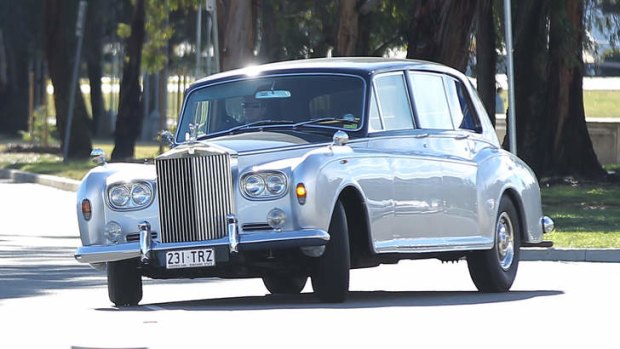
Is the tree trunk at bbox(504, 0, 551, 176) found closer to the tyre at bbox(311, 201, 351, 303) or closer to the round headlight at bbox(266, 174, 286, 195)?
the tyre at bbox(311, 201, 351, 303)

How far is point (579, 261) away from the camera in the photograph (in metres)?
Answer: 17.9

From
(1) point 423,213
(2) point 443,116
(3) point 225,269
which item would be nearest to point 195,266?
(3) point 225,269

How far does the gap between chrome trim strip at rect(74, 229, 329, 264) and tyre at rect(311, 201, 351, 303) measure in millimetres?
→ 194

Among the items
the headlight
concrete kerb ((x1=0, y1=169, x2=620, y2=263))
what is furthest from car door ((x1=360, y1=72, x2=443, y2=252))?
concrete kerb ((x1=0, y1=169, x2=620, y2=263))

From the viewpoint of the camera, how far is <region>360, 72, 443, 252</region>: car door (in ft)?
41.4

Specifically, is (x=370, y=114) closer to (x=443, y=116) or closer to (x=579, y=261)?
(x=443, y=116)

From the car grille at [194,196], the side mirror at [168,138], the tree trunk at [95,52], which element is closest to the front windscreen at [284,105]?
the side mirror at [168,138]

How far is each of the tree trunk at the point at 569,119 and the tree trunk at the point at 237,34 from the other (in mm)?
6577

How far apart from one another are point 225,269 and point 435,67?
3136 mm

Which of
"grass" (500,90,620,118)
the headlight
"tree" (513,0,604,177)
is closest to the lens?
the headlight

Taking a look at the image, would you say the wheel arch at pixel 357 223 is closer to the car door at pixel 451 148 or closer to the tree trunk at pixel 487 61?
the car door at pixel 451 148

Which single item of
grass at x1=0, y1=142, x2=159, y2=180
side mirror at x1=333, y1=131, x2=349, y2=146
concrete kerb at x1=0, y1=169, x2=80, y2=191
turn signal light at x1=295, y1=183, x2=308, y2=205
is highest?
side mirror at x1=333, y1=131, x2=349, y2=146

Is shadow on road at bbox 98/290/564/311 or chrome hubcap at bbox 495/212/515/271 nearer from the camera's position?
shadow on road at bbox 98/290/564/311

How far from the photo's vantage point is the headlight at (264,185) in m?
11.8
